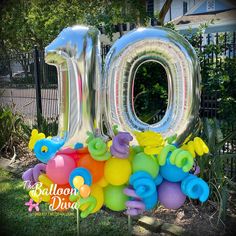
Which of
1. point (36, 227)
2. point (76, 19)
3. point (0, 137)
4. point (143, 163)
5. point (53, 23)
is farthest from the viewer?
point (53, 23)

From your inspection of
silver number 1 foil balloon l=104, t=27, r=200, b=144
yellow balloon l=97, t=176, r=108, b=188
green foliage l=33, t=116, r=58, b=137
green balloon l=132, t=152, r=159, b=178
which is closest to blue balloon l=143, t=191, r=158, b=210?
green balloon l=132, t=152, r=159, b=178

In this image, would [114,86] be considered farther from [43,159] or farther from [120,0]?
[120,0]

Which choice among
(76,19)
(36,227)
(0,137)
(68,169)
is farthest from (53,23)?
(68,169)

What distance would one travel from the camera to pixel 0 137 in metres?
5.73

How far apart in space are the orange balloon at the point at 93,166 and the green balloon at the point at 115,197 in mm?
121

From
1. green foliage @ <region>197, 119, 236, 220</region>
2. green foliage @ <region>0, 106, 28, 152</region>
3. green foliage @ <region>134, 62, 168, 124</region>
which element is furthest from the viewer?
green foliage @ <region>0, 106, 28, 152</region>

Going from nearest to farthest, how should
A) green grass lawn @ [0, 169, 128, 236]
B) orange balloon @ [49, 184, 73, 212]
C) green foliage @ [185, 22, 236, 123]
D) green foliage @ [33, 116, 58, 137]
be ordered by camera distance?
1. orange balloon @ [49, 184, 73, 212]
2. green grass lawn @ [0, 169, 128, 236]
3. green foliage @ [185, 22, 236, 123]
4. green foliage @ [33, 116, 58, 137]

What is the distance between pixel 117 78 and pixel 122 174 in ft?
2.11

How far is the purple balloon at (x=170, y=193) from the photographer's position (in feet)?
7.56

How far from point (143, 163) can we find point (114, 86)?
560 mm

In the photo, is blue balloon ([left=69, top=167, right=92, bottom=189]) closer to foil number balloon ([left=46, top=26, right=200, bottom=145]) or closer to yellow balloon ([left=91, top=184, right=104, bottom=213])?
yellow balloon ([left=91, top=184, right=104, bottom=213])

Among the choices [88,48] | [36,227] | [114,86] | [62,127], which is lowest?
[36,227]

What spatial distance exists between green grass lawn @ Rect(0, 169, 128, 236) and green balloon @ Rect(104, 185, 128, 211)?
3.41 ft

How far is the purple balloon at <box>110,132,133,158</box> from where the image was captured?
2250mm
